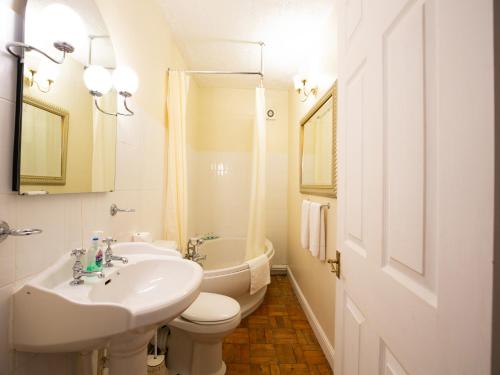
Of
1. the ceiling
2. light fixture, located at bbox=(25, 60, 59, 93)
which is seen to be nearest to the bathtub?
light fixture, located at bbox=(25, 60, 59, 93)

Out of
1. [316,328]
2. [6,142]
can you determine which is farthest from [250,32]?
[316,328]

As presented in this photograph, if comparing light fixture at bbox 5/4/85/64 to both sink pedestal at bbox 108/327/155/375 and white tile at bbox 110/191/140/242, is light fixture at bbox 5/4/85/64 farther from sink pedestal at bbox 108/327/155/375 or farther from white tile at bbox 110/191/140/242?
sink pedestal at bbox 108/327/155/375

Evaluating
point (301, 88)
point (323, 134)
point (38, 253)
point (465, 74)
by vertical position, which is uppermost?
point (301, 88)

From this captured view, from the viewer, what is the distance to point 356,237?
30.8 inches

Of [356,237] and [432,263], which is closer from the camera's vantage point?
[432,263]

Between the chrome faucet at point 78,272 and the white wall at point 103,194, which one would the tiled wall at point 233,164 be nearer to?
the white wall at point 103,194

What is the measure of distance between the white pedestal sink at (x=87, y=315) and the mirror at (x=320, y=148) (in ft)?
3.65

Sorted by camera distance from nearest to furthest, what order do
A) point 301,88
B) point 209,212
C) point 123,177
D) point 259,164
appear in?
point 123,177
point 301,88
point 259,164
point 209,212

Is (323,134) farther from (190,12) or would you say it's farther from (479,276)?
(479,276)

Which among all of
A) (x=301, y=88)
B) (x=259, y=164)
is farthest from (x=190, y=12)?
(x=259, y=164)

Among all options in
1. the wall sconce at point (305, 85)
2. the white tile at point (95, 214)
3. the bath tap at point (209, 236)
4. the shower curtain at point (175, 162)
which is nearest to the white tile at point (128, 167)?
the white tile at point (95, 214)

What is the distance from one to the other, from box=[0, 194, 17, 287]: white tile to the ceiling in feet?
5.37

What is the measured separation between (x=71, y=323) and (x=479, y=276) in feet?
3.07

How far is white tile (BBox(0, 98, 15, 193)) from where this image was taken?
670mm
